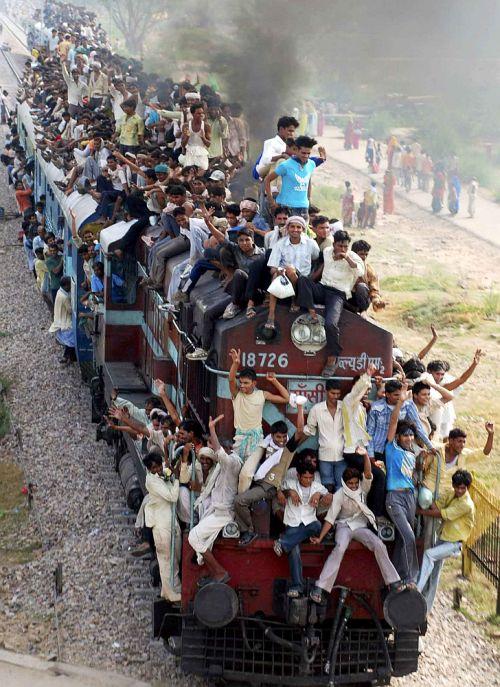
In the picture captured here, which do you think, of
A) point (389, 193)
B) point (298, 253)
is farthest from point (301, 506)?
point (389, 193)

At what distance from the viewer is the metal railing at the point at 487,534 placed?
11266 mm

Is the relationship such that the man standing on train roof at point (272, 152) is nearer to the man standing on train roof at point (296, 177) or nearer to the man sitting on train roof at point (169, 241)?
the man standing on train roof at point (296, 177)

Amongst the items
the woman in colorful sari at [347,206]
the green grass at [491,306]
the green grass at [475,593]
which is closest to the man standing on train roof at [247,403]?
the green grass at [475,593]

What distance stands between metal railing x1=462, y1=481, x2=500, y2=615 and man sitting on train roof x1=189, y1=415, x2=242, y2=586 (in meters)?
3.23

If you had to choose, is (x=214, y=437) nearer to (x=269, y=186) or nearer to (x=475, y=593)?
(x=269, y=186)

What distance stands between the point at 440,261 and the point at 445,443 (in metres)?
21.0

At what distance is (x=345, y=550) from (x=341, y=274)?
7.11 feet

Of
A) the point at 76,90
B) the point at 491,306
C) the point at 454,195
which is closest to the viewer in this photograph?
the point at 491,306

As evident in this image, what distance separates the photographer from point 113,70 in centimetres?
2712

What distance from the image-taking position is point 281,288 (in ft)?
29.0

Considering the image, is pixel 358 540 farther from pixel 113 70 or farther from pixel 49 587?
pixel 113 70

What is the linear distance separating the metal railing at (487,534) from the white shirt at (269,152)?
12.1ft

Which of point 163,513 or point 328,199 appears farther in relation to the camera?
point 328,199

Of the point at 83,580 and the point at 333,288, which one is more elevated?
the point at 333,288
